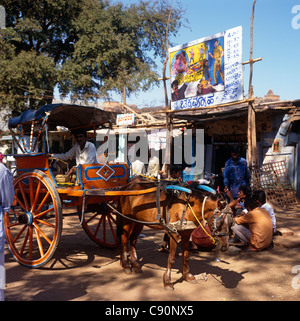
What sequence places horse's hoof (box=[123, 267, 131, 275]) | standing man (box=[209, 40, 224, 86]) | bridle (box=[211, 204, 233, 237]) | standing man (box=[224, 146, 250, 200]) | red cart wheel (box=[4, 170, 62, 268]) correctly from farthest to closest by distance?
standing man (box=[209, 40, 224, 86]) → standing man (box=[224, 146, 250, 200]) → horse's hoof (box=[123, 267, 131, 275]) → red cart wheel (box=[4, 170, 62, 268]) → bridle (box=[211, 204, 233, 237])

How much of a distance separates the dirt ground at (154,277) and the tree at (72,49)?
13.7 metres

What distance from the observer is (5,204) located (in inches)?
154

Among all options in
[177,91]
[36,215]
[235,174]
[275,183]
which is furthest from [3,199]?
[275,183]

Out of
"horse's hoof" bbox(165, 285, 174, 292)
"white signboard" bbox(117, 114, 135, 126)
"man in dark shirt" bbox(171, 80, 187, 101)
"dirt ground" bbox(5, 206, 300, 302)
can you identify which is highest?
"man in dark shirt" bbox(171, 80, 187, 101)

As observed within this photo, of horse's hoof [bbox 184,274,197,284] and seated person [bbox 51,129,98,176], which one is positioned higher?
seated person [bbox 51,129,98,176]

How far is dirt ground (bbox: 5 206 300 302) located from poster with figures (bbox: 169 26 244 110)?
223 inches

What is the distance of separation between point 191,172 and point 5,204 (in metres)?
11.8

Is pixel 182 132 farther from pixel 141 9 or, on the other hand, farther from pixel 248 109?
pixel 141 9

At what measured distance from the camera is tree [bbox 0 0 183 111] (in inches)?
738

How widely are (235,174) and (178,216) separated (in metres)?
3.47

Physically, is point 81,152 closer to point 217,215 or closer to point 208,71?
point 217,215

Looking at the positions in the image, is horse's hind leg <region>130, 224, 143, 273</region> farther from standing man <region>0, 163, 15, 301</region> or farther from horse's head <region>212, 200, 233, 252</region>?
standing man <region>0, 163, 15, 301</region>

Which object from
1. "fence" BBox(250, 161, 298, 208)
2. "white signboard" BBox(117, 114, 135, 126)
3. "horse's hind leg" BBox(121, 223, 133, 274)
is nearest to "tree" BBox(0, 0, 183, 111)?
"white signboard" BBox(117, 114, 135, 126)

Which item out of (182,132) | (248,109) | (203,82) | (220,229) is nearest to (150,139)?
(182,132)
